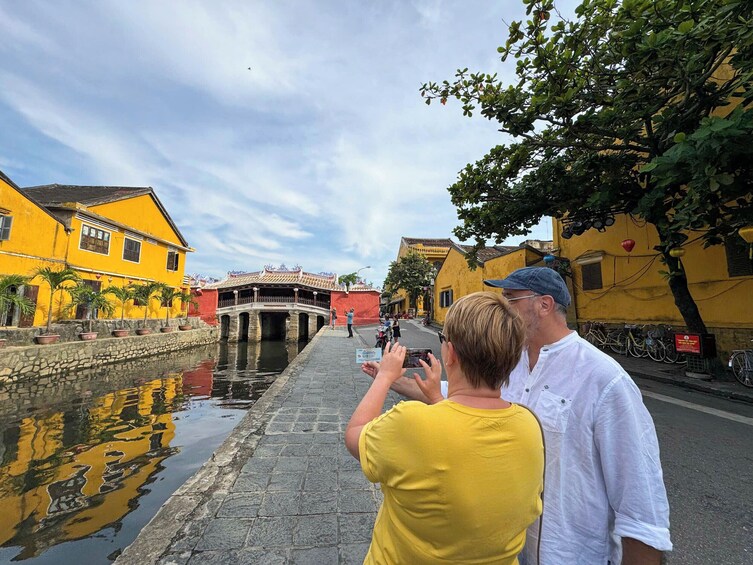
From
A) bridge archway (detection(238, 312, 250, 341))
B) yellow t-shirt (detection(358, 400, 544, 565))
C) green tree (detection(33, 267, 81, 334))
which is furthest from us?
bridge archway (detection(238, 312, 250, 341))

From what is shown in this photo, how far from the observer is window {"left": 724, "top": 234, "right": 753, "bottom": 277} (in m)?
8.07

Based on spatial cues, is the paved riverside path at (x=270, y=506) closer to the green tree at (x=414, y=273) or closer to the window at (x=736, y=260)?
the window at (x=736, y=260)

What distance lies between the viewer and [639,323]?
10.8 meters

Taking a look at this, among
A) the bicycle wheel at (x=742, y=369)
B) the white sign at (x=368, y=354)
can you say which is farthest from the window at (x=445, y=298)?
the white sign at (x=368, y=354)

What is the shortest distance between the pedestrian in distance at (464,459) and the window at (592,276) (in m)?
13.4

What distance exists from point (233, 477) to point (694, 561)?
351 centimetres

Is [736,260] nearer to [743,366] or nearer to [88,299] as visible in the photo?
[743,366]

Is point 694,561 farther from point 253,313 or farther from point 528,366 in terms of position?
point 253,313

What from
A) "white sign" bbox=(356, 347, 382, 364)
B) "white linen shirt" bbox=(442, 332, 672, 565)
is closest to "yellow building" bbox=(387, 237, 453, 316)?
"white sign" bbox=(356, 347, 382, 364)

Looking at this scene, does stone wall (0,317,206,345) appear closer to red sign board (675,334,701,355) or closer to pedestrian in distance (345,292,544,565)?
pedestrian in distance (345,292,544,565)

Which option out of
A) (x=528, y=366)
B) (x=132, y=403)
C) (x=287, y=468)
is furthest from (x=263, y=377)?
(x=528, y=366)

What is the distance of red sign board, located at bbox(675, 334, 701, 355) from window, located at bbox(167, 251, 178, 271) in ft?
84.2

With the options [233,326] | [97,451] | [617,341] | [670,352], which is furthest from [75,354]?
[670,352]

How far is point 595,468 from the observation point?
120 cm
